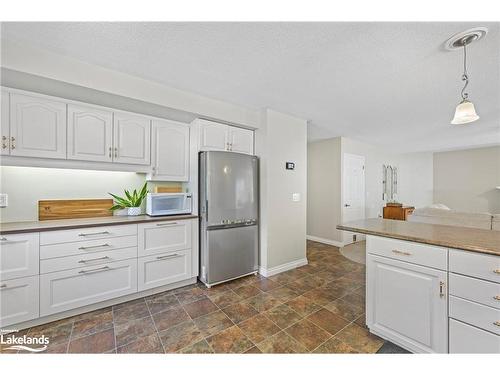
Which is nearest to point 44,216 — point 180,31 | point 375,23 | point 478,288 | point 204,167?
point 204,167

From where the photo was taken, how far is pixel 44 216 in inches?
83.9

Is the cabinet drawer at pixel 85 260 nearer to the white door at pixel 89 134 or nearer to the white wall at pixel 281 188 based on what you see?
the white door at pixel 89 134

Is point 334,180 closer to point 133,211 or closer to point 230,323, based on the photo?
point 230,323

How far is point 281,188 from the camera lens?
3.00m

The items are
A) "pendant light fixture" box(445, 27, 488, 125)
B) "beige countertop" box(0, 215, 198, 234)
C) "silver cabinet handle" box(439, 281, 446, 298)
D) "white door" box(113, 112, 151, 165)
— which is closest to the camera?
"silver cabinet handle" box(439, 281, 446, 298)

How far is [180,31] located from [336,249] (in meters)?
4.24

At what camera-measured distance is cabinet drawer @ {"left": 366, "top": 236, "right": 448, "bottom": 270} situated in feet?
4.21

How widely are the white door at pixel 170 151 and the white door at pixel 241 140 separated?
0.61m

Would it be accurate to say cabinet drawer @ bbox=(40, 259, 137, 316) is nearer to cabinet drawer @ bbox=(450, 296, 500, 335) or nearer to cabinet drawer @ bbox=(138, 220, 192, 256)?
cabinet drawer @ bbox=(138, 220, 192, 256)

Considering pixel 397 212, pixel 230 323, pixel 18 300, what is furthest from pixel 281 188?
pixel 397 212

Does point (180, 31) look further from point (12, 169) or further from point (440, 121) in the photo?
point (440, 121)

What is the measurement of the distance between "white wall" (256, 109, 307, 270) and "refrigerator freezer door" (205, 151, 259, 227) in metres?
0.18

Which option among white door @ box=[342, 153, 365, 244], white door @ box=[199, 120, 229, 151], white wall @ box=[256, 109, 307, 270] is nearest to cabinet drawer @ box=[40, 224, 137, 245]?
white door @ box=[199, 120, 229, 151]

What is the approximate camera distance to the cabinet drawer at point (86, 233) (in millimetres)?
1765
